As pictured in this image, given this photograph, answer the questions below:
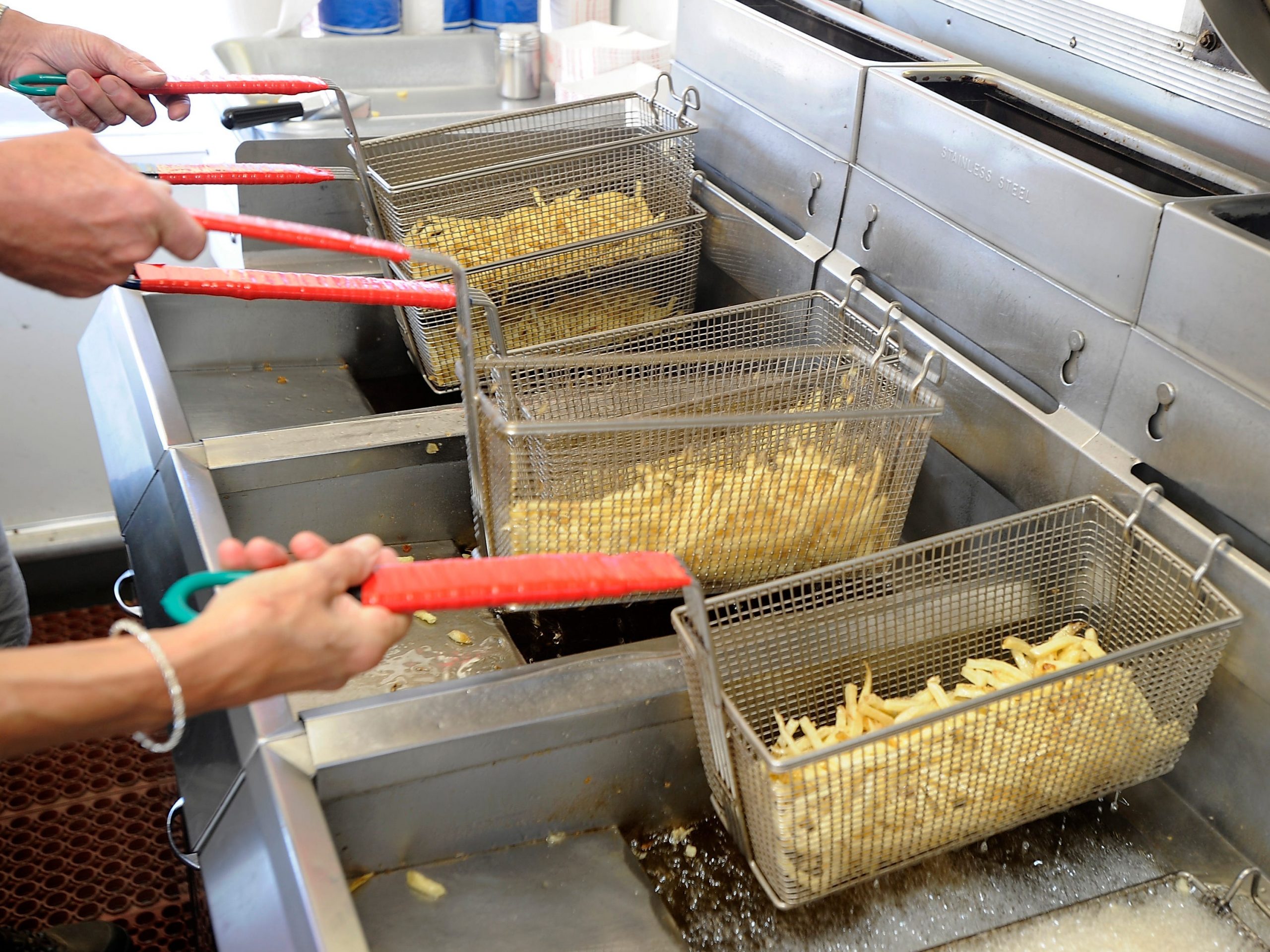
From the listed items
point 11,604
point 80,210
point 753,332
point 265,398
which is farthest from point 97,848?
point 753,332

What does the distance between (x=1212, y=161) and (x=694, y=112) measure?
3.11 feet

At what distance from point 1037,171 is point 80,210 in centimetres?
98

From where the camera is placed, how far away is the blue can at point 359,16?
8.65 feet

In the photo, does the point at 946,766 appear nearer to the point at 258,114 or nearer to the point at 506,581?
the point at 506,581

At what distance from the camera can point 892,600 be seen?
104 centimetres

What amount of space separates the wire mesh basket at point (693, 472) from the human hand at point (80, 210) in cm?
32

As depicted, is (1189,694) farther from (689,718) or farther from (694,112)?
(694,112)

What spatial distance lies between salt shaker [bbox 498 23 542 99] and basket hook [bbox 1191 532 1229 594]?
195 cm

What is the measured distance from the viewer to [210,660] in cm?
67

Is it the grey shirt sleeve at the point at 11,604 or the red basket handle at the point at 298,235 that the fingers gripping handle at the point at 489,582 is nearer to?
the red basket handle at the point at 298,235

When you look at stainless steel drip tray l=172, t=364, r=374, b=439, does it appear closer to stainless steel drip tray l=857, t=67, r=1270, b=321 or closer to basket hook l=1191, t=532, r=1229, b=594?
stainless steel drip tray l=857, t=67, r=1270, b=321

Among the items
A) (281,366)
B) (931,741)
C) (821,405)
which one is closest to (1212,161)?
(821,405)

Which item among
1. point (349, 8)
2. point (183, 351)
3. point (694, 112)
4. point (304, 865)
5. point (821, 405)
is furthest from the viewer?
point (349, 8)

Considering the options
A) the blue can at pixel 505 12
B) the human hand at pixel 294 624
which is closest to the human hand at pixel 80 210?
the human hand at pixel 294 624
